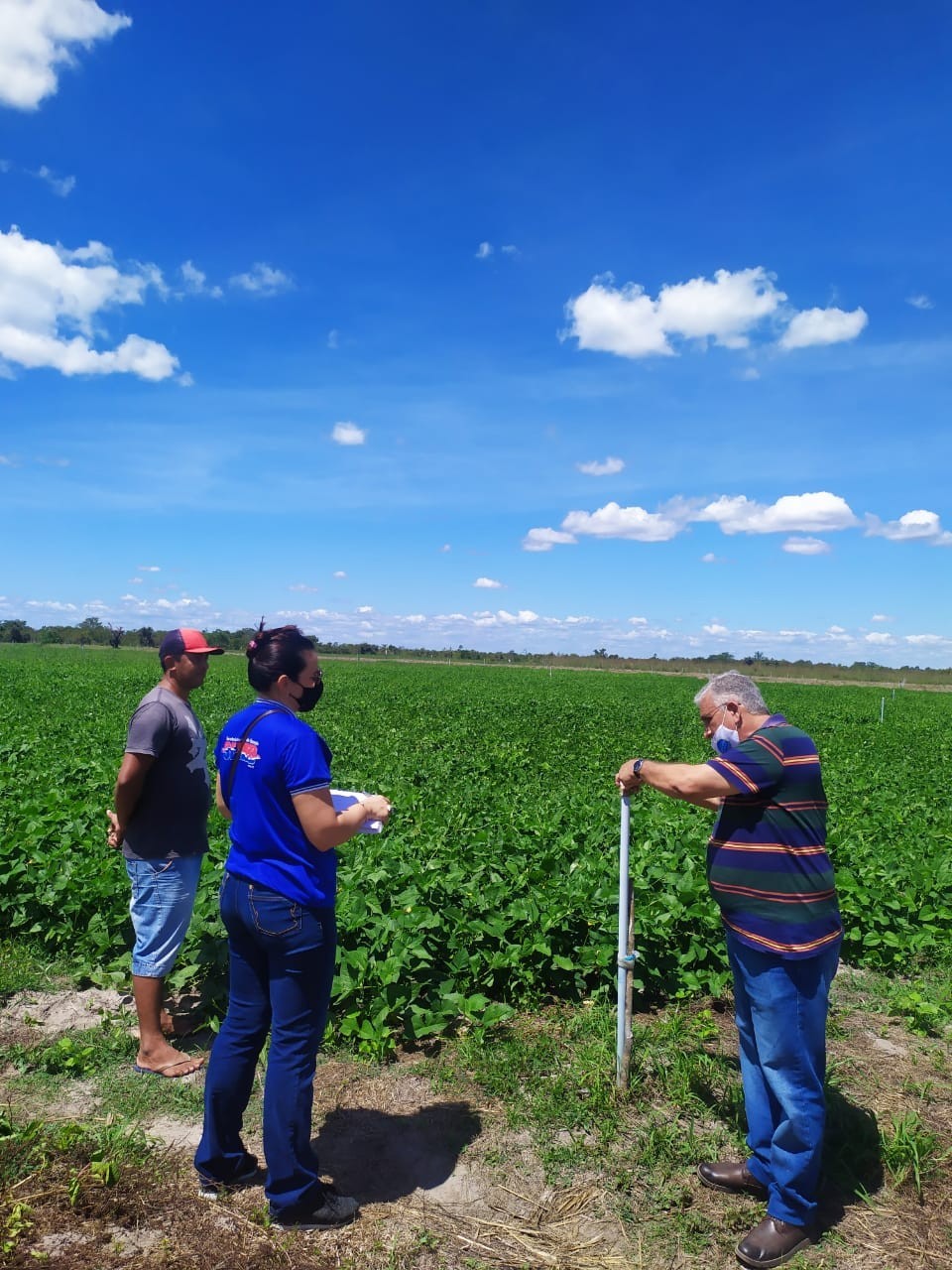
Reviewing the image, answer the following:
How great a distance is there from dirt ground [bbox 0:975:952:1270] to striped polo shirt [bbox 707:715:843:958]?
1244mm

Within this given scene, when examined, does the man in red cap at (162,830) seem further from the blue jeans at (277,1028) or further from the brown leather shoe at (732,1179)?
the brown leather shoe at (732,1179)

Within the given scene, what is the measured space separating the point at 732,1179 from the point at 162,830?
10.3 feet

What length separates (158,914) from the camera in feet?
14.1

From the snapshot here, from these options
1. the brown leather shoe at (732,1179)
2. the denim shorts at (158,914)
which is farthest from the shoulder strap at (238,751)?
the brown leather shoe at (732,1179)

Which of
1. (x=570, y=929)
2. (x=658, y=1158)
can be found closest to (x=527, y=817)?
(x=570, y=929)

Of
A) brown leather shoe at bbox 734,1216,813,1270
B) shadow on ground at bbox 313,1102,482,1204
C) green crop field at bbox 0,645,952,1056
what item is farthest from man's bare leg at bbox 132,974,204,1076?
brown leather shoe at bbox 734,1216,813,1270

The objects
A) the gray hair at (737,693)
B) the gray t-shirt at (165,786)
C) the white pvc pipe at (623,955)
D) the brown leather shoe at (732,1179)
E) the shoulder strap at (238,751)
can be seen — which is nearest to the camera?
the shoulder strap at (238,751)

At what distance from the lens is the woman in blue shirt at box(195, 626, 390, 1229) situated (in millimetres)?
3059

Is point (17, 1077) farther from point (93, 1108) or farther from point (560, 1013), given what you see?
point (560, 1013)

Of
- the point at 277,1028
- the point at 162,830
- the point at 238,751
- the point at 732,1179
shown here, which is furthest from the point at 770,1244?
the point at 162,830

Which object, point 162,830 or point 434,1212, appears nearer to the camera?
point 434,1212

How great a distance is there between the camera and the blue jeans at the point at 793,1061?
10.2ft

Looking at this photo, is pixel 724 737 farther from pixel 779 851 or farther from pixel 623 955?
pixel 623 955

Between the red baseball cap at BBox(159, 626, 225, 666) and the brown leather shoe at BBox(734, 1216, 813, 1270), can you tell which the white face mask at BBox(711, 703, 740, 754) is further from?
the red baseball cap at BBox(159, 626, 225, 666)
